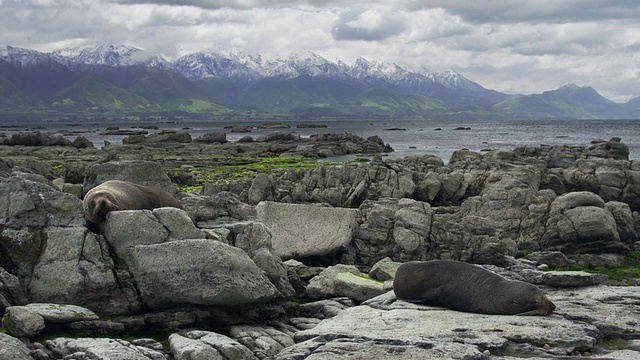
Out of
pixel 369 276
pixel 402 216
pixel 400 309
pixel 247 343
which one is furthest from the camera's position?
pixel 402 216

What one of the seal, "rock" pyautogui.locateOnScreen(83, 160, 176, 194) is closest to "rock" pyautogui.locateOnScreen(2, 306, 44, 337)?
the seal

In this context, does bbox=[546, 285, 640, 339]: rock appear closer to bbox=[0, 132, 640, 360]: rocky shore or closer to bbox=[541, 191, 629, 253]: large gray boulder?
bbox=[0, 132, 640, 360]: rocky shore

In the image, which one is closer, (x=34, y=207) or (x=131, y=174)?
(x=34, y=207)

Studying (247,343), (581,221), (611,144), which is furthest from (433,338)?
(611,144)

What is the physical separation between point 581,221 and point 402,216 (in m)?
8.30

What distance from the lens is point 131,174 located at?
26.9 m

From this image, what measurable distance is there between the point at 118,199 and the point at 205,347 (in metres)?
7.10

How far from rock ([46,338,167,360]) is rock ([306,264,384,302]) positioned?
6.94 m

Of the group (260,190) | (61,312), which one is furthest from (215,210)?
(260,190)

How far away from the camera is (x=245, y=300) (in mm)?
16250

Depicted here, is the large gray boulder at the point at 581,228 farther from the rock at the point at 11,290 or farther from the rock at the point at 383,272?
the rock at the point at 11,290

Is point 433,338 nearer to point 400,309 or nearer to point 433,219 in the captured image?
point 400,309

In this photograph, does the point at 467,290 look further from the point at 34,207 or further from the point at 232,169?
the point at 232,169

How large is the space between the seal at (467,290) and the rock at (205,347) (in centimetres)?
545
